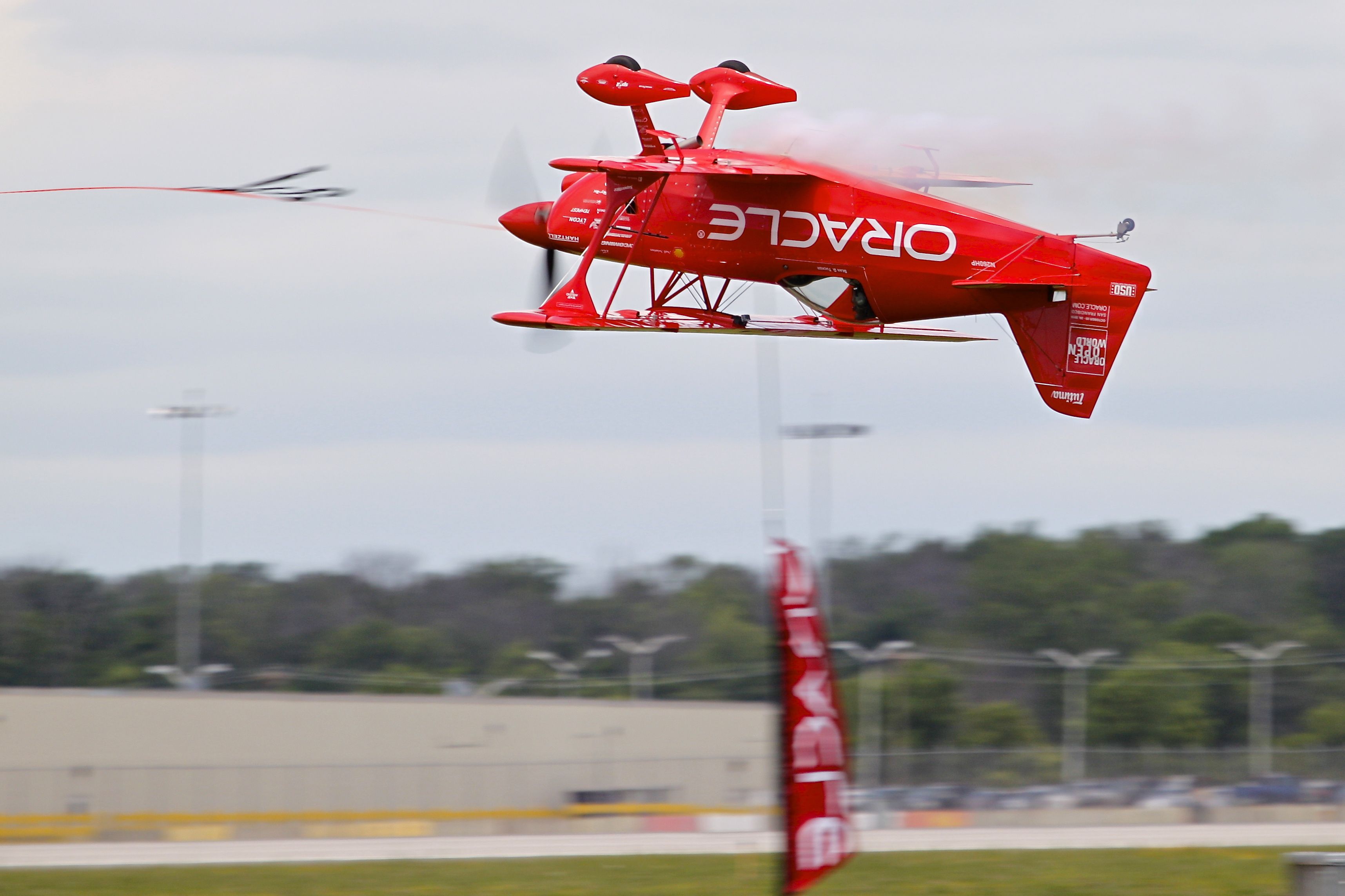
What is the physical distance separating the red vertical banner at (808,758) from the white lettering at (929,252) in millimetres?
7267

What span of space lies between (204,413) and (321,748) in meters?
17.0

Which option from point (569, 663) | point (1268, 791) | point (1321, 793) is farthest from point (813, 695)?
point (569, 663)

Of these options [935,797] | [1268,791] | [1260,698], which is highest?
[1260,698]

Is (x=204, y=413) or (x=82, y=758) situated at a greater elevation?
(x=204, y=413)

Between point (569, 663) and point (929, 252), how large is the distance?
65611 millimetres

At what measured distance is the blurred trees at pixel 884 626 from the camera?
79000mm

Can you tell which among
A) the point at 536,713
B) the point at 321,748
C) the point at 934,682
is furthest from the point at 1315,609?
the point at 321,748

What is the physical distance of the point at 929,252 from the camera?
78.4 feet

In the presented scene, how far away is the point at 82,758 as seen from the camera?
61.2 meters

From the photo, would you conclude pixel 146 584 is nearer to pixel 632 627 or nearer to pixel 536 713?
pixel 632 627

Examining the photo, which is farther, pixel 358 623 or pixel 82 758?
pixel 358 623

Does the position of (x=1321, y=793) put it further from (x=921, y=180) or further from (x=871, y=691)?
(x=921, y=180)

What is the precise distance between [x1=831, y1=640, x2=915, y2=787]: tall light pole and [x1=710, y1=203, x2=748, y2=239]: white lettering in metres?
38.0

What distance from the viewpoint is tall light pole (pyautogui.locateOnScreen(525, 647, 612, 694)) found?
82.3 metres
